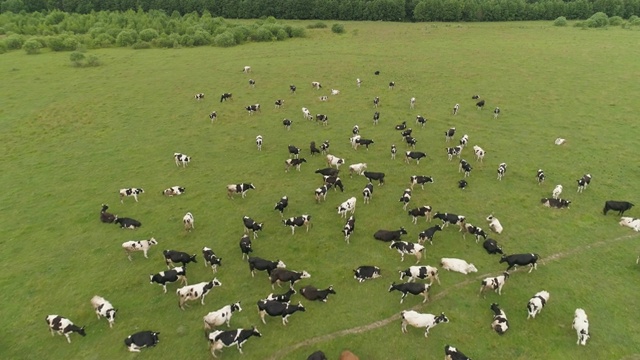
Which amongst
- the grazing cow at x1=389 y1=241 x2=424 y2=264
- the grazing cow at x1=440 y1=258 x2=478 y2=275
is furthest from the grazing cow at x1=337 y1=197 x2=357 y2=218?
the grazing cow at x1=440 y1=258 x2=478 y2=275

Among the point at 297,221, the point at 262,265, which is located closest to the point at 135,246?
the point at 262,265

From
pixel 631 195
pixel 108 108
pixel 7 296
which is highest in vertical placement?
pixel 108 108

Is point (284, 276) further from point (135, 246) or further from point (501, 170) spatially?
point (501, 170)

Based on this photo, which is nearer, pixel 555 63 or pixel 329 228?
pixel 329 228

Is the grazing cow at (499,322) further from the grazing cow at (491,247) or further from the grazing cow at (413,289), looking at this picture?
the grazing cow at (491,247)

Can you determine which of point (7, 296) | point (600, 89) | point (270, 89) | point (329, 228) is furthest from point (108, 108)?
point (600, 89)

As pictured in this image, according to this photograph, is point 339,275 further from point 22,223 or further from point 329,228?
point 22,223

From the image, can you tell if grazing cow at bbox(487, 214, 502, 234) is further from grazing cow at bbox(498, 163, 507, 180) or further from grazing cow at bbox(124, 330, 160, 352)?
grazing cow at bbox(124, 330, 160, 352)
